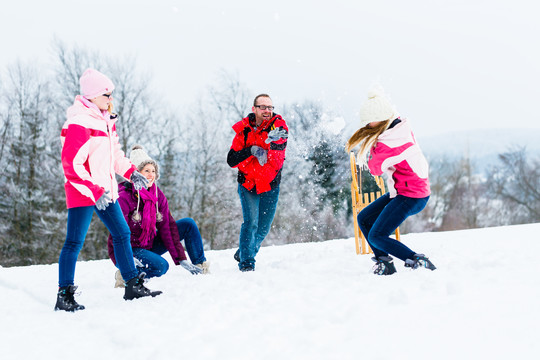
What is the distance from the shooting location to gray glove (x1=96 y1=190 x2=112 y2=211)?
3.08m

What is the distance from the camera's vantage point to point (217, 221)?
19.5m

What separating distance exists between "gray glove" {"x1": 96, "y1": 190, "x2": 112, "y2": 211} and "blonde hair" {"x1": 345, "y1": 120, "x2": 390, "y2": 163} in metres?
1.97

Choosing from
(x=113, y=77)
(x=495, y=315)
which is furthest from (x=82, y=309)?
(x=113, y=77)

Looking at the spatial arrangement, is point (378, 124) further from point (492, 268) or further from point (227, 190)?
point (227, 190)

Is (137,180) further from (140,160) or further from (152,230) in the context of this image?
(152,230)

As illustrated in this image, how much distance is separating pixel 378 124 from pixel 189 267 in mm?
2220

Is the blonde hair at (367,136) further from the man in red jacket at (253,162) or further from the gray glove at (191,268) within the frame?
the gray glove at (191,268)

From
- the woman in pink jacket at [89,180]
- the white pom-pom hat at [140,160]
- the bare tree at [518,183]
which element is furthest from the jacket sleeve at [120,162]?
the bare tree at [518,183]

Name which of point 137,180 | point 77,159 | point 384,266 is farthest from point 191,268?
point 384,266

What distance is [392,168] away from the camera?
357cm

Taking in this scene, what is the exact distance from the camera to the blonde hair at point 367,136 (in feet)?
11.5

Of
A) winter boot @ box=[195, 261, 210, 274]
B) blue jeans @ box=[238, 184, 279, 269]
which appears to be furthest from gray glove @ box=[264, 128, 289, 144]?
winter boot @ box=[195, 261, 210, 274]

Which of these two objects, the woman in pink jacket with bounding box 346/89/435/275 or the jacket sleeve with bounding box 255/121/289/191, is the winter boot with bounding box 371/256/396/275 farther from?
the jacket sleeve with bounding box 255/121/289/191

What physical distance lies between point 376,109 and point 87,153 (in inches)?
88.2
